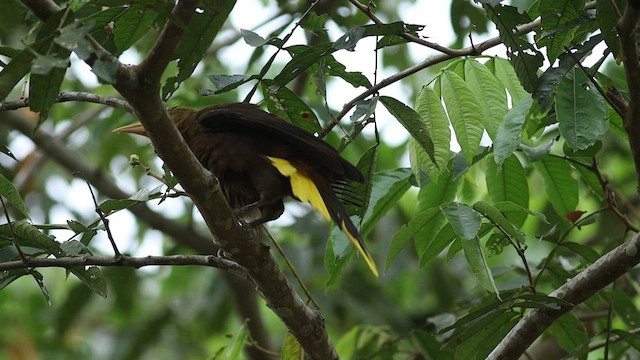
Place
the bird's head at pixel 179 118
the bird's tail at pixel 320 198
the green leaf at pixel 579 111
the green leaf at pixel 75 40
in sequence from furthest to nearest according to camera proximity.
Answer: the bird's head at pixel 179 118 → the bird's tail at pixel 320 198 → the green leaf at pixel 579 111 → the green leaf at pixel 75 40

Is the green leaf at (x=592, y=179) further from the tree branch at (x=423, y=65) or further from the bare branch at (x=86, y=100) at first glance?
the bare branch at (x=86, y=100)

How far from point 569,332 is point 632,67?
1.17 meters

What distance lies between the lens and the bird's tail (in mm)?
2693

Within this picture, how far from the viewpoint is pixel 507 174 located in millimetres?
3039

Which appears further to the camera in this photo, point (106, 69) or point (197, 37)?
point (197, 37)

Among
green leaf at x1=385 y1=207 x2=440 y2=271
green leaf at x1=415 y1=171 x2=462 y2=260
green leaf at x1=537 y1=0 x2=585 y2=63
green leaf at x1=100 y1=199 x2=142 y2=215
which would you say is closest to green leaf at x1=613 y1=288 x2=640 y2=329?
green leaf at x1=415 y1=171 x2=462 y2=260

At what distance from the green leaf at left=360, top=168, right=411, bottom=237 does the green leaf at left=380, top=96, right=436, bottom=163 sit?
0.50 metres

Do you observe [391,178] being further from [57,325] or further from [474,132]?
[57,325]

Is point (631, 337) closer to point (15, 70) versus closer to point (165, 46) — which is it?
point (165, 46)

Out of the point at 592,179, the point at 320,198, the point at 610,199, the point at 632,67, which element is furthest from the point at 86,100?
the point at 592,179

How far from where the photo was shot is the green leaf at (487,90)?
270cm

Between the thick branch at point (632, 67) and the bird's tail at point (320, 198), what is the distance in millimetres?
782

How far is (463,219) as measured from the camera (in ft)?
8.11

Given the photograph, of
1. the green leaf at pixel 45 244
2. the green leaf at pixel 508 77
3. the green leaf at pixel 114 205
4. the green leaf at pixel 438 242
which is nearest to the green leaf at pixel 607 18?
the green leaf at pixel 508 77
